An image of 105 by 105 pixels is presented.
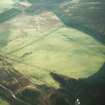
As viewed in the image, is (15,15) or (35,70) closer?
(35,70)

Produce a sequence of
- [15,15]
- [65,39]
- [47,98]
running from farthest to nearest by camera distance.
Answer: [15,15]
[65,39]
[47,98]

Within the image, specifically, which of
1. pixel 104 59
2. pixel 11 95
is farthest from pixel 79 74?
pixel 11 95

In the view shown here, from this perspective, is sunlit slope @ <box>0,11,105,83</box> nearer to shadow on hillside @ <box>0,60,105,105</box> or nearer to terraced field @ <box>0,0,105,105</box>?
terraced field @ <box>0,0,105,105</box>

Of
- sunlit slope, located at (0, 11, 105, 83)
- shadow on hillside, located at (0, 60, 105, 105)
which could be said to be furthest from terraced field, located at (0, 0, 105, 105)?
shadow on hillside, located at (0, 60, 105, 105)

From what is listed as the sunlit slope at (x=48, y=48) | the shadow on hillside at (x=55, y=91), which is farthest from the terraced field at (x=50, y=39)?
the shadow on hillside at (x=55, y=91)

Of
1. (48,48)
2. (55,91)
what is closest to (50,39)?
(48,48)

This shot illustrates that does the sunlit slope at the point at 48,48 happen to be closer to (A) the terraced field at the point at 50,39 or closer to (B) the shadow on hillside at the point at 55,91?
(A) the terraced field at the point at 50,39

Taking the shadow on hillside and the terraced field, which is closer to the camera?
the shadow on hillside

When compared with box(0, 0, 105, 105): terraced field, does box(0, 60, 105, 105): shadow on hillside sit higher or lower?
lower

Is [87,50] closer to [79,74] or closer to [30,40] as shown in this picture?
[79,74]
